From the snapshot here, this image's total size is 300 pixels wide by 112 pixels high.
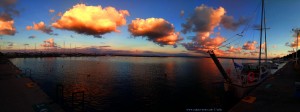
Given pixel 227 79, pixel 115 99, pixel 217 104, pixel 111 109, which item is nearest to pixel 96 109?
pixel 111 109

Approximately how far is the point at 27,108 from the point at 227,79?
92.2 feet

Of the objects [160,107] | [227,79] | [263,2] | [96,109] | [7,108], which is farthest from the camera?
[263,2]

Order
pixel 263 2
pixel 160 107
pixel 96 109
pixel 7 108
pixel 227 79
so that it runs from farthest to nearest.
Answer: pixel 263 2, pixel 227 79, pixel 160 107, pixel 96 109, pixel 7 108

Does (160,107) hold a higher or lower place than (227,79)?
lower

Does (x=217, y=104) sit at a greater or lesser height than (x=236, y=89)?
lesser

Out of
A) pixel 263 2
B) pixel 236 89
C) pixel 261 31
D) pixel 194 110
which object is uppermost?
pixel 263 2

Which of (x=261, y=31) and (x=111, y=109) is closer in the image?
(x=111, y=109)

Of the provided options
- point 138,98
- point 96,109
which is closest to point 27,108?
point 96,109

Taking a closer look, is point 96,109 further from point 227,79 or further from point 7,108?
point 227,79

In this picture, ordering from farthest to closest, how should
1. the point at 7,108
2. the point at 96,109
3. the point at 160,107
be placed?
the point at 160,107 → the point at 96,109 → the point at 7,108

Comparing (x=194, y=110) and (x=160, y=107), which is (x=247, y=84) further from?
(x=160, y=107)

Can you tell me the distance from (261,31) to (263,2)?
5488 millimetres

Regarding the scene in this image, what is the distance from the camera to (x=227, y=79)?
31219mm

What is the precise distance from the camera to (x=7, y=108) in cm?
1623
